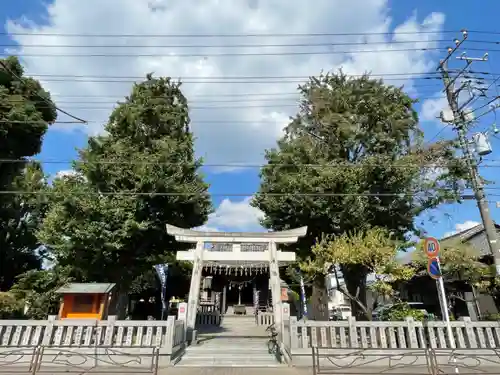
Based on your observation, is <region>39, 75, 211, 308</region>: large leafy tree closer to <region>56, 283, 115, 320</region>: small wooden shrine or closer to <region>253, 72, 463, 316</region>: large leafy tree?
<region>56, 283, 115, 320</region>: small wooden shrine

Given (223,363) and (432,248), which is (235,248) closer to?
(223,363)

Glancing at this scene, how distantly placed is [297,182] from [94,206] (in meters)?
9.92

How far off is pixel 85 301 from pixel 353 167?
1395 centimetres

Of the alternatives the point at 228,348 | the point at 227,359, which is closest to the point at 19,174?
the point at 228,348

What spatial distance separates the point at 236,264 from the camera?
1975cm

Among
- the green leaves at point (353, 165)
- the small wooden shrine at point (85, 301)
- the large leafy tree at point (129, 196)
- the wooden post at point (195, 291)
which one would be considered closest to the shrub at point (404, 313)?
the green leaves at point (353, 165)

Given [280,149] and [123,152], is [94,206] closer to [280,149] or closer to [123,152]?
[123,152]

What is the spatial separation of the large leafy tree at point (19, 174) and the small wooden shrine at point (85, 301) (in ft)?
40.9

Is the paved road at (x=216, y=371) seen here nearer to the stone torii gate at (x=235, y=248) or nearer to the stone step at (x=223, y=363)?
the stone step at (x=223, y=363)

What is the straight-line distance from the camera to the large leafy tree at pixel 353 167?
16.3m

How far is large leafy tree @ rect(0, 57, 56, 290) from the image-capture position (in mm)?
22828

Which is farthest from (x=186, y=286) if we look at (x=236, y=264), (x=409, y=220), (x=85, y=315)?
(x=409, y=220)

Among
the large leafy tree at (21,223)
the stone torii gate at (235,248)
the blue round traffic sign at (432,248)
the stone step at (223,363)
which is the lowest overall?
the stone step at (223,363)

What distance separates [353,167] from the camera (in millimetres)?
16453
